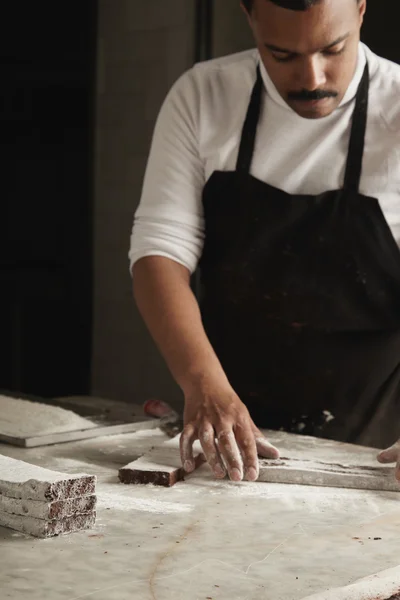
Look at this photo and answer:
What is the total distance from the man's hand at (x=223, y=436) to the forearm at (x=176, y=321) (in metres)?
0.06

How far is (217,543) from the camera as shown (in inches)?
51.7

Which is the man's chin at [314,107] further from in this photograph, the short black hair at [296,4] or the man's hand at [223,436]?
the man's hand at [223,436]

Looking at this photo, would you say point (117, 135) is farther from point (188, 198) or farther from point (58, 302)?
point (188, 198)

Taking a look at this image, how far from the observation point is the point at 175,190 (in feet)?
7.31

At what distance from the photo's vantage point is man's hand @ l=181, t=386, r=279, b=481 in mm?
1659

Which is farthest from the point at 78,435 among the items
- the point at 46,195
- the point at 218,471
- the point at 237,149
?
the point at 46,195

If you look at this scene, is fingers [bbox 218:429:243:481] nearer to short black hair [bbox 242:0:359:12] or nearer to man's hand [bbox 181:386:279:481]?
man's hand [bbox 181:386:279:481]

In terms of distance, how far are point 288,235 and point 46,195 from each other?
194 centimetres

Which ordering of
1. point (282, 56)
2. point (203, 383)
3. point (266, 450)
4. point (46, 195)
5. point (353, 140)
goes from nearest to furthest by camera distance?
point (266, 450) → point (203, 383) → point (282, 56) → point (353, 140) → point (46, 195)

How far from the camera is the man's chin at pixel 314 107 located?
81.0 inches

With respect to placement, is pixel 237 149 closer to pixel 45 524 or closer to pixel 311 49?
pixel 311 49

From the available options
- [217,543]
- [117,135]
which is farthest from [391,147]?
[117,135]

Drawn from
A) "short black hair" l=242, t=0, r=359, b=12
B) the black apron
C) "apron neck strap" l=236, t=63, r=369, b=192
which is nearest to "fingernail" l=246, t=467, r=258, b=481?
the black apron

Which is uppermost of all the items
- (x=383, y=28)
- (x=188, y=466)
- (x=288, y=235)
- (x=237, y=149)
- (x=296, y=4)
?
(x=296, y=4)
